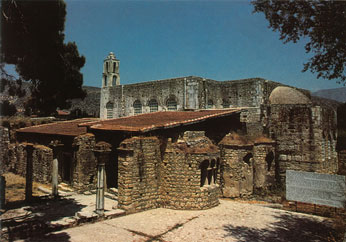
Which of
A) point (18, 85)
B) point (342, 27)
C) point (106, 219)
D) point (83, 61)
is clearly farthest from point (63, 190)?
point (83, 61)

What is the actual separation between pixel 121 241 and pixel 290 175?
699 centimetres

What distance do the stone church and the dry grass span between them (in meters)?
0.68

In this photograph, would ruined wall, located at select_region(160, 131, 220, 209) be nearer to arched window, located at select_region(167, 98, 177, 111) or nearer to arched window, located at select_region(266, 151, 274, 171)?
arched window, located at select_region(266, 151, 274, 171)

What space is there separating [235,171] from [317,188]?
3.86 meters

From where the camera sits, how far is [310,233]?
26.7ft

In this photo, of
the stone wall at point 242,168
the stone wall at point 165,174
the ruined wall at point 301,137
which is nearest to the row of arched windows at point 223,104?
the ruined wall at point 301,137

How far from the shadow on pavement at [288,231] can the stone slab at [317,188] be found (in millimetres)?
784

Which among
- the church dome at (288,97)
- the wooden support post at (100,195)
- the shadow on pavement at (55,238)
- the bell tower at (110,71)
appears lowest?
the shadow on pavement at (55,238)

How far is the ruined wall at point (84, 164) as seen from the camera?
12.5 m

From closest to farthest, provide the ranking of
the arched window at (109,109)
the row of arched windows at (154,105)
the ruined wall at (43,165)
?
the ruined wall at (43,165)
the row of arched windows at (154,105)
the arched window at (109,109)

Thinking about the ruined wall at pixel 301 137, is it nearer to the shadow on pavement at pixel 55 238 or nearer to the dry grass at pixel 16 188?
the shadow on pavement at pixel 55 238

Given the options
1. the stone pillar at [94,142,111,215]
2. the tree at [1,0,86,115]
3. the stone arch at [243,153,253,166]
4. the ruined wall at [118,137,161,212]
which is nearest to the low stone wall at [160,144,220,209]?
the ruined wall at [118,137,161,212]

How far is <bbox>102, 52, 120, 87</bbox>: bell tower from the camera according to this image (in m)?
31.7

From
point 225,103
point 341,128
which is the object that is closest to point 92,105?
point 225,103
